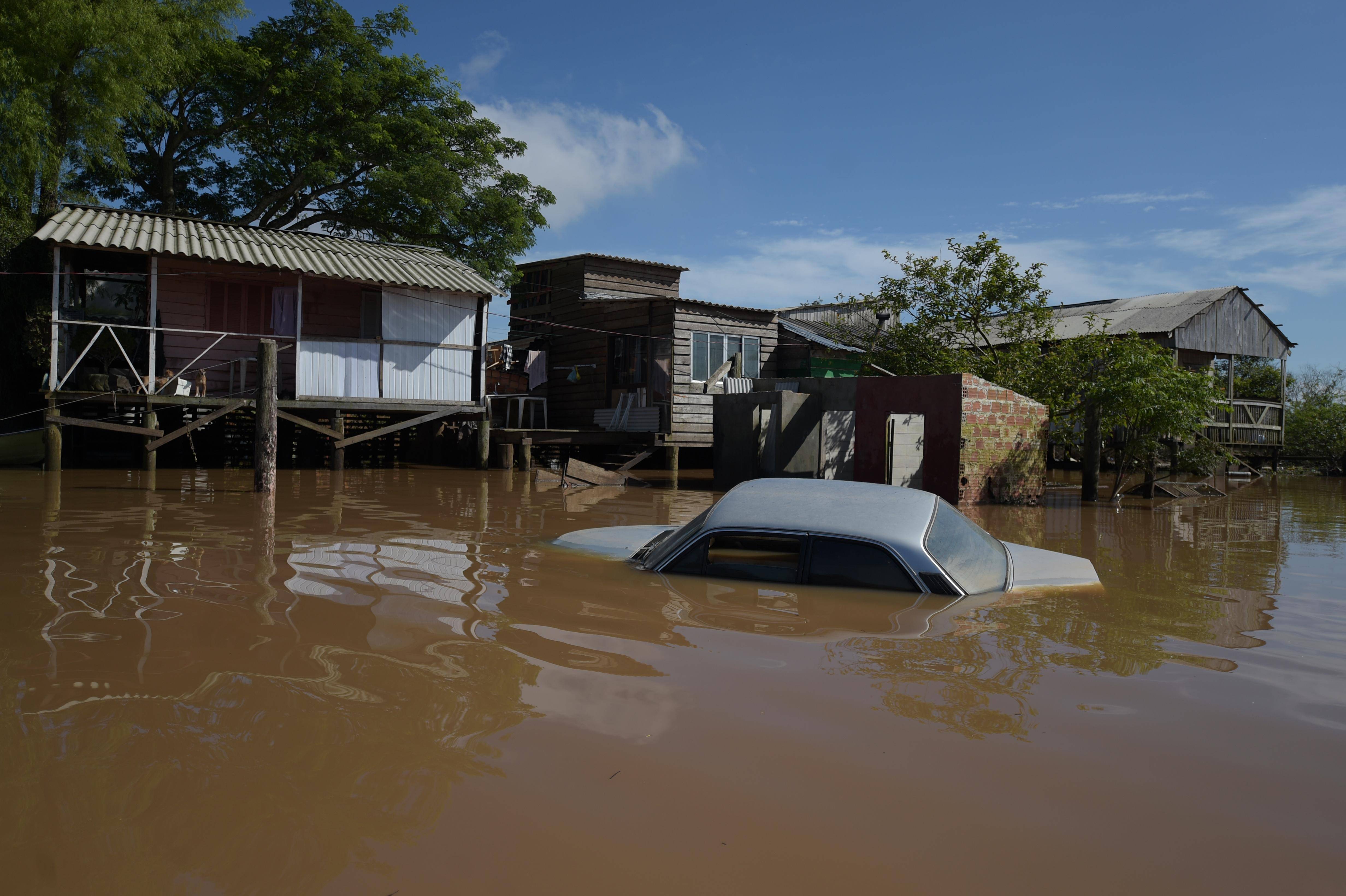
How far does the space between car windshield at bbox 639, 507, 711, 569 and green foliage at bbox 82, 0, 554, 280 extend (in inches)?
796

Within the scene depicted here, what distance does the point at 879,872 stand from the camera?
274cm

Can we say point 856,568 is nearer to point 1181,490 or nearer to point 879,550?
point 879,550

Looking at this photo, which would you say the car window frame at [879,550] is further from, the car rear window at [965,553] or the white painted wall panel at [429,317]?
the white painted wall panel at [429,317]

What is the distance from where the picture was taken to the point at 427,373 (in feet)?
61.6

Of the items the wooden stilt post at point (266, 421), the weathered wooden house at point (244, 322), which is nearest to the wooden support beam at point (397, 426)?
the weathered wooden house at point (244, 322)

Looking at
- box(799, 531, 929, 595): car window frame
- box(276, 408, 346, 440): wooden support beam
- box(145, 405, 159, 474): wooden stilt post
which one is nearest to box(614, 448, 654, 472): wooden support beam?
box(276, 408, 346, 440): wooden support beam

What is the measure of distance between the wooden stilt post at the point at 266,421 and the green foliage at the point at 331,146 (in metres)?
11.6

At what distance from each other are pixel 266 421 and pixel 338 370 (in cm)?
413

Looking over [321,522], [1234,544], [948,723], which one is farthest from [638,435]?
[948,723]

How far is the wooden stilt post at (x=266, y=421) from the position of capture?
13367mm

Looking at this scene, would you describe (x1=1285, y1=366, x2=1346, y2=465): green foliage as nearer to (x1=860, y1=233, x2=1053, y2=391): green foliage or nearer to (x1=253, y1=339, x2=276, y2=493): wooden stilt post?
(x1=860, y1=233, x2=1053, y2=391): green foliage

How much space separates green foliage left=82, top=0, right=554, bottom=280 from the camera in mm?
24078

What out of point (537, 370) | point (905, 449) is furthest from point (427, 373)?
point (905, 449)

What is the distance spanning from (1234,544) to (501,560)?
29.2ft
